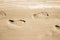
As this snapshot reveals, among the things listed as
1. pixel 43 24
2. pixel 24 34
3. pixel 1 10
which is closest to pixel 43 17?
pixel 43 24

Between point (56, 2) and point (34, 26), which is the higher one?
point (56, 2)

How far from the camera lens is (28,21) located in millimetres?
689

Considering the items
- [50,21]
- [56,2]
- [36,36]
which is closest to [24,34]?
[36,36]

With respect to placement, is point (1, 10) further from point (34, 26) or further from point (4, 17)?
point (34, 26)

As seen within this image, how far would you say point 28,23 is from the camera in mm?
685

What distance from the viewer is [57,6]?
0.71m

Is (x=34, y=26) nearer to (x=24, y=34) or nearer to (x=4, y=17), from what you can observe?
(x=24, y=34)

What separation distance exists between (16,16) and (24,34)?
0.40 ft

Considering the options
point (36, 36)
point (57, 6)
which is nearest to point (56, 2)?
point (57, 6)

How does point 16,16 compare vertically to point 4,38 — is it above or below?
above

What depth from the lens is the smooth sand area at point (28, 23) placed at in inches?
25.7

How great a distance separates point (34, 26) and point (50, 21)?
10cm

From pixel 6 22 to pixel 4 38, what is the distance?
0.10m

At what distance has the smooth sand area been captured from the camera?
653 millimetres
